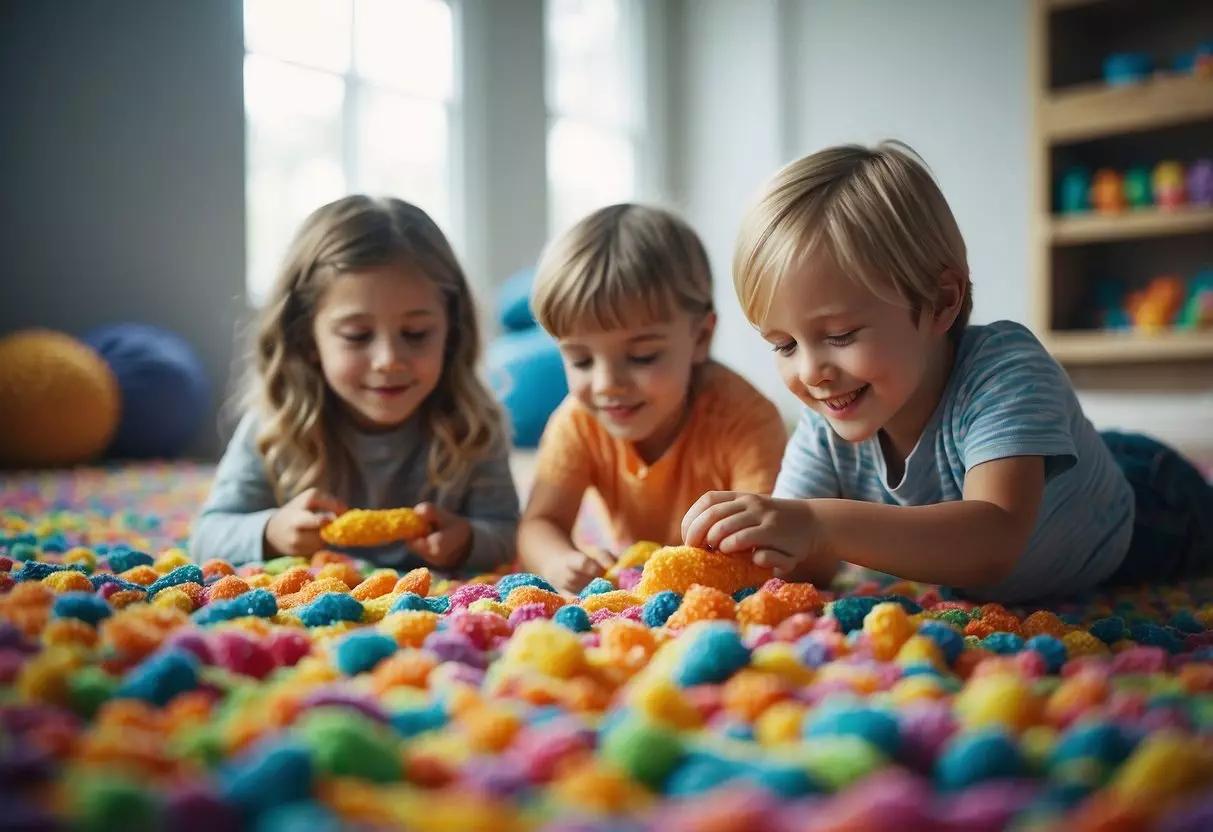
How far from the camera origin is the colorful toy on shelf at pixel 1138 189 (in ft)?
12.1

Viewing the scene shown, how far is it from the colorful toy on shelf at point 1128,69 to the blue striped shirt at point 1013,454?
297 centimetres

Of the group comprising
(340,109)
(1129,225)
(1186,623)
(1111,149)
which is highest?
(340,109)

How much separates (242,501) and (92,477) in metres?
1.27

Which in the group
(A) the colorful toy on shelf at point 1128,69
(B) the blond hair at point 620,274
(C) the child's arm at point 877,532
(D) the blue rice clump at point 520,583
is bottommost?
(D) the blue rice clump at point 520,583

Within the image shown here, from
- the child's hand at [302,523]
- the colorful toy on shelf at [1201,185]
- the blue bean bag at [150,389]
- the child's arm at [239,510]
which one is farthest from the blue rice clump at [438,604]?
the colorful toy on shelf at [1201,185]

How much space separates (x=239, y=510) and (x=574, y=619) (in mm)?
745

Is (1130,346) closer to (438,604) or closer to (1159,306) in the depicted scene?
(1159,306)

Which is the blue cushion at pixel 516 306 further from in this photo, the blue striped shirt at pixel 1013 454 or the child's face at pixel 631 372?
the blue striped shirt at pixel 1013 454

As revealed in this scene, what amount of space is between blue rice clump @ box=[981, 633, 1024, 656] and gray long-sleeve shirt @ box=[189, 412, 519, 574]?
70cm

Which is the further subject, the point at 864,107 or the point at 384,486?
the point at 864,107

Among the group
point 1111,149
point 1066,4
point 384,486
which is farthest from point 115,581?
point 1111,149

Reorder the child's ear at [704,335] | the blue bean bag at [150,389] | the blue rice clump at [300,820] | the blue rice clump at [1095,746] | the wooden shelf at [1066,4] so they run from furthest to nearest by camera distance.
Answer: the wooden shelf at [1066,4]
the blue bean bag at [150,389]
the child's ear at [704,335]
the blue rice clump at [1095,746]
the blue rice clump at [300,820]

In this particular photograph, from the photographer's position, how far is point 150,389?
9.36 ft

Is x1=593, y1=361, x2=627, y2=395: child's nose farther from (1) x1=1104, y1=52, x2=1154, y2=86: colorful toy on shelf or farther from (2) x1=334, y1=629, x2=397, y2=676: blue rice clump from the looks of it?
(1) x1=1104, y1=52, x2=1154, y2=86: colorful toy on shelf
